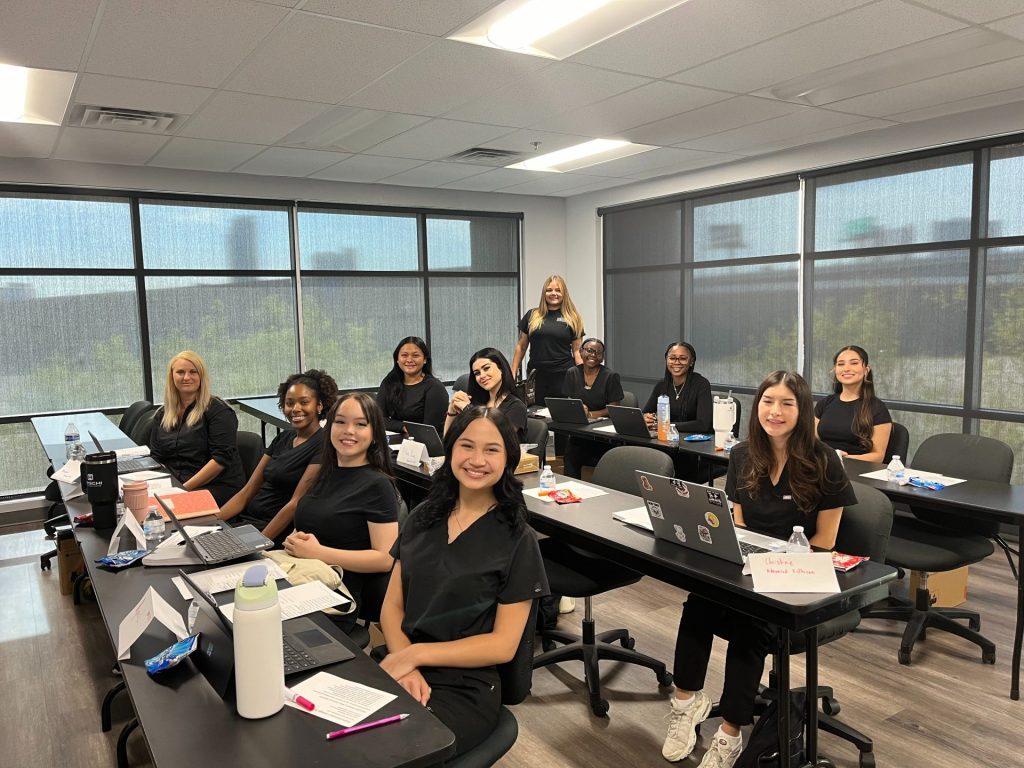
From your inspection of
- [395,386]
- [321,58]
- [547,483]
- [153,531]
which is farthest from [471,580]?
[395,386]

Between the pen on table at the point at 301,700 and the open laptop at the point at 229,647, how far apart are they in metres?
0.09

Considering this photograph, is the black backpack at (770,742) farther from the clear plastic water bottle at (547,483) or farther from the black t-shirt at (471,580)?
the clear plastic water bottle at (547,483)

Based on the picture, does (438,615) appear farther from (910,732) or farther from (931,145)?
(931,145)

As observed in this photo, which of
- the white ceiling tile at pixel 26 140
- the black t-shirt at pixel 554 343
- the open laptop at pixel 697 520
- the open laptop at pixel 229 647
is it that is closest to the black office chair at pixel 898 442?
the open laptop at pixel 697 520

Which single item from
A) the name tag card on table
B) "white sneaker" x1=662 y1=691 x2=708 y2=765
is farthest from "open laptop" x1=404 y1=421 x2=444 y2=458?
the name tag card on table

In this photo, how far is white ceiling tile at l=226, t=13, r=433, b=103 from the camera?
114 inches

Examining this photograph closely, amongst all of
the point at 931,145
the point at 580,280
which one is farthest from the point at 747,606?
the point at 580,280

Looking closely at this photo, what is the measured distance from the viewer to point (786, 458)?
2582 millimetres

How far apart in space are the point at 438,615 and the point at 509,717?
12.1 inches

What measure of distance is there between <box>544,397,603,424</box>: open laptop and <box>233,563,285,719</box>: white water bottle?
12.3 feet

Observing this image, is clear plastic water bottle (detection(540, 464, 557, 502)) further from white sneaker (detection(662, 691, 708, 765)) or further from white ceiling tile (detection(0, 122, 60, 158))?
white ceiling tile (detection(0, 122, 60, 158))

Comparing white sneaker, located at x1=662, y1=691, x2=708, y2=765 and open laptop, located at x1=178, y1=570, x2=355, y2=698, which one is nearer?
open laptop, located at x1=178, y1=570, x2=355, y2=698

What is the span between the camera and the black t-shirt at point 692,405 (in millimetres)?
4819

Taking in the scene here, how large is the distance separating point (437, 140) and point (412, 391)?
1642 mm
